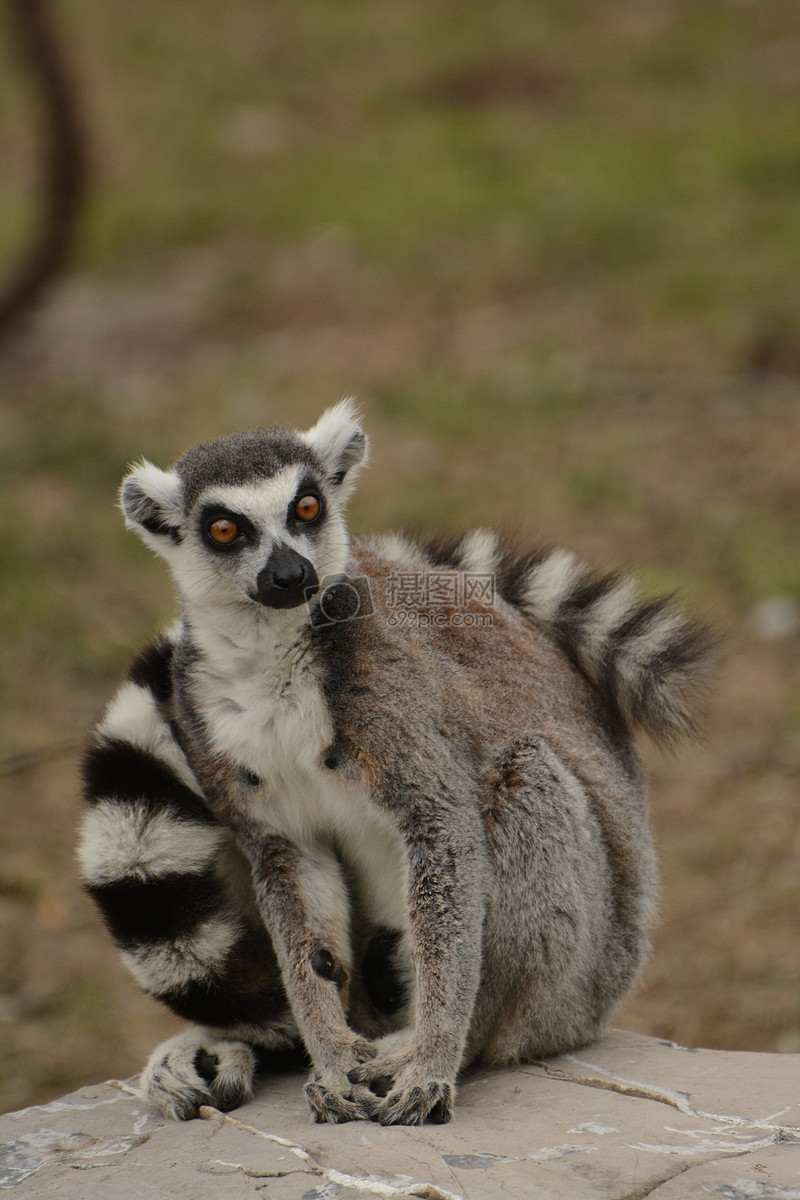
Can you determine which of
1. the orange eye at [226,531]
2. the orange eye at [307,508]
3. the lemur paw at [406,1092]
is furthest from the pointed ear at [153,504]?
the lemur paw at [406,1092]

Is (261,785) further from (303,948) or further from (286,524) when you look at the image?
(286,524)

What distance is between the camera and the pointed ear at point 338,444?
348 centimetres

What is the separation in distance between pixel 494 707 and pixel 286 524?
747 millimetres

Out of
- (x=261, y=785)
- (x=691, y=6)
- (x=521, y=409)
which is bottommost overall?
(x=261, y=785)

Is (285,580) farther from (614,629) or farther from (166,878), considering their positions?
(614,629)

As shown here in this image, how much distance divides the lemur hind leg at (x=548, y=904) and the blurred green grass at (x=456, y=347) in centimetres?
131

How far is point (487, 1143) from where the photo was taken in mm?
2768

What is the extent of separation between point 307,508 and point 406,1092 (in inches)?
58.3

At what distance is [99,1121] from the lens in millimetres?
3174

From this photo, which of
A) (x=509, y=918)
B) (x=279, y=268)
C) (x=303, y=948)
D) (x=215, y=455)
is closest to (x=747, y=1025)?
(x=509, y=918)

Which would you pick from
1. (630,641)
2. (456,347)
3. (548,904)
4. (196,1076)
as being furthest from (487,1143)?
(456,347)

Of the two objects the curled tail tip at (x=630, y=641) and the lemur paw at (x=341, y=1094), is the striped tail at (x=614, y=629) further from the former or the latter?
the lemur paw at (x=341, y=1094)

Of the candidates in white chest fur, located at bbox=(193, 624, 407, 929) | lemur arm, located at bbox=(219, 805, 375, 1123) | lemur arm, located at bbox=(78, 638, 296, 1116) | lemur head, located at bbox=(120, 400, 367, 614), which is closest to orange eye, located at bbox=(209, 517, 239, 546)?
lemur head, located at bbox=(120, 400, 367, 614)

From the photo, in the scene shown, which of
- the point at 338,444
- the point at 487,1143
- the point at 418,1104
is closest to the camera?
the point at 487,1143
